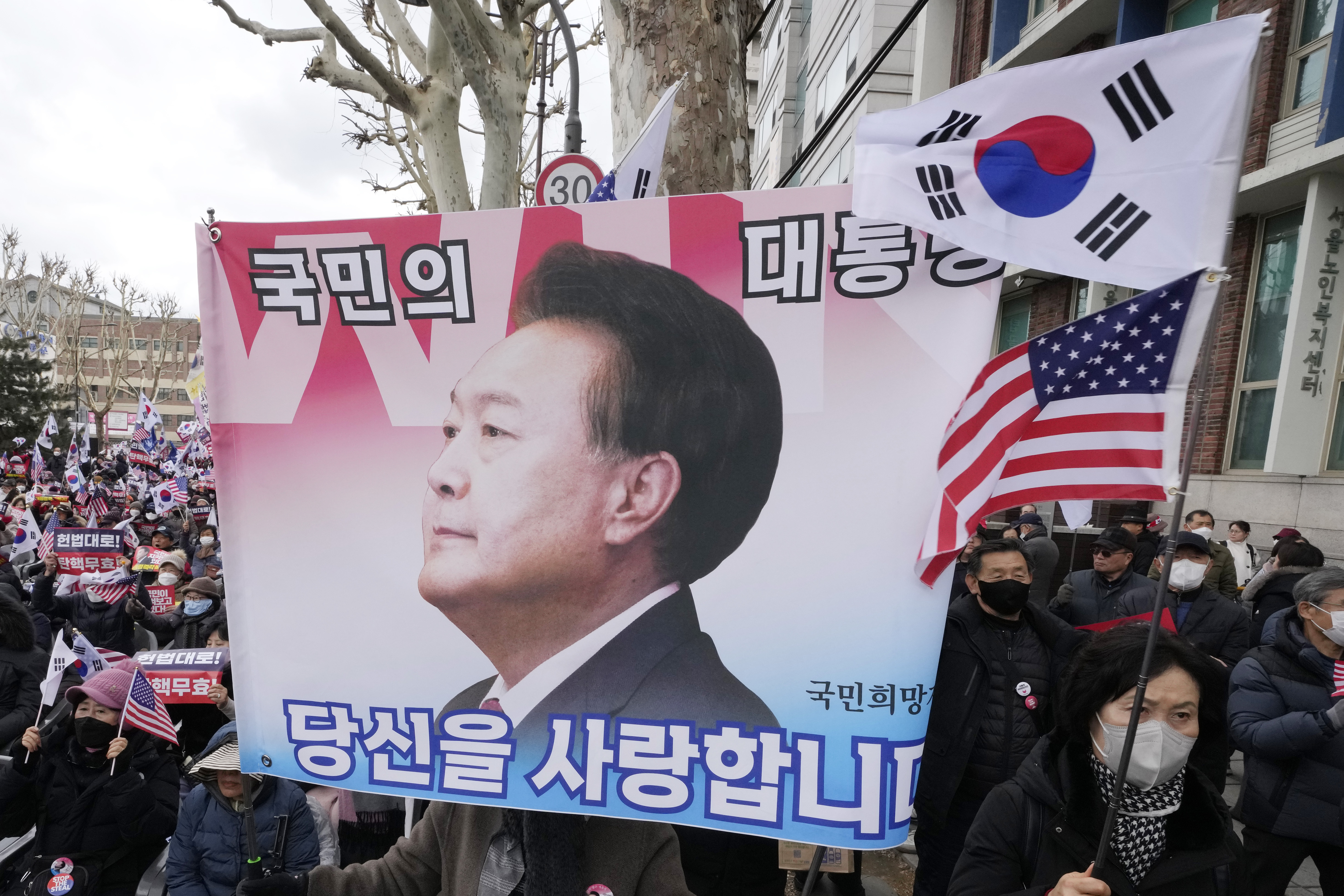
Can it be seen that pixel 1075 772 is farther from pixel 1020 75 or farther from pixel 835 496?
pixel 1020 75

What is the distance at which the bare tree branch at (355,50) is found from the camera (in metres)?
7.12

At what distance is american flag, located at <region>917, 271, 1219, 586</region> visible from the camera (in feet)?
5.76

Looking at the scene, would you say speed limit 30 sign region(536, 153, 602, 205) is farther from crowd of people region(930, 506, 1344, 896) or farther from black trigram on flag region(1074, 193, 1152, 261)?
black trigram on flag region(1074, 193, 1152, 261)

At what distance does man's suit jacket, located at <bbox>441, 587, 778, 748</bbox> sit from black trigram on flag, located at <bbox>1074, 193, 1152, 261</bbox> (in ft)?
3.96

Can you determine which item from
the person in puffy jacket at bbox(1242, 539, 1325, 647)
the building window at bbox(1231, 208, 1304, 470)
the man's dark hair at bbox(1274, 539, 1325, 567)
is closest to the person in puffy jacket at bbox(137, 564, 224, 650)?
the person in puffy jacket at bbox(1242, 539, 1325, 647)

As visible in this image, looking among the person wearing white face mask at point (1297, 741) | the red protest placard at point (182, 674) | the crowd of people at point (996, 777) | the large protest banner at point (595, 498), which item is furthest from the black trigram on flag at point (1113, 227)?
the red protest placard at point (182, 674)

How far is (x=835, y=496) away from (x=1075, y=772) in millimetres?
859

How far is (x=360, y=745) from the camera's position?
2318 millimetres

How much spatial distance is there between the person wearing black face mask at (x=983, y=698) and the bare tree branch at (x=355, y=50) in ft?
22.1

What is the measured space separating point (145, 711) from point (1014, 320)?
52.4ft

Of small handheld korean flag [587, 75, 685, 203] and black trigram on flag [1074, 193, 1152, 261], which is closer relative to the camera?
black trigram on flag [1074, 193, 1152, 261]

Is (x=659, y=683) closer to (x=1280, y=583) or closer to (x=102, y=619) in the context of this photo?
(x=1280, y=583)

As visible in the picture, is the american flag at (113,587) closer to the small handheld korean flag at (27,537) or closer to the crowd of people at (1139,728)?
the small handheld korean flag at (27,537)

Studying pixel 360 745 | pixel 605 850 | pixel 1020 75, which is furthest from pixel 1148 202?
pixel 360 745
